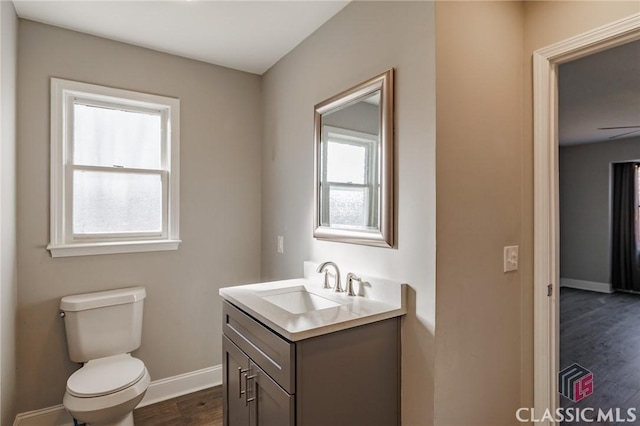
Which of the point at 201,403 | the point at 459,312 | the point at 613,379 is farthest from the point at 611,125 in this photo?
the point at 201,403

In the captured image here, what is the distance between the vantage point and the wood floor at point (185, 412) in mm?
2152

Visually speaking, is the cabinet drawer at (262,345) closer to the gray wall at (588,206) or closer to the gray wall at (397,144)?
the gray wall at (397,144)

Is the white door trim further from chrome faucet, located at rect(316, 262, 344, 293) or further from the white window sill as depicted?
the white window sill

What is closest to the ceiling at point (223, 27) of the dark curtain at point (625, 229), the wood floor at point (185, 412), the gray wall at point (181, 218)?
the gray wall at point (181, 218)

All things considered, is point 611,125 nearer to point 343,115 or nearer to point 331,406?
point 343,115

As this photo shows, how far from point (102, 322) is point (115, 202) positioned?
767mm

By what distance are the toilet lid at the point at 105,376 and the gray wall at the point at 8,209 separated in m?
0.32

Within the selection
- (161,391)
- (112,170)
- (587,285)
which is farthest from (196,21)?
(587,285)

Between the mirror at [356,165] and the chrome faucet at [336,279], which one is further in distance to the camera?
the chrome faucet at [336,279]

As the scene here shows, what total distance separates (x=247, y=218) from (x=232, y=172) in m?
0.38

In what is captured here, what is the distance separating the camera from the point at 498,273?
1.62m

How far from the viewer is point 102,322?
2105mm

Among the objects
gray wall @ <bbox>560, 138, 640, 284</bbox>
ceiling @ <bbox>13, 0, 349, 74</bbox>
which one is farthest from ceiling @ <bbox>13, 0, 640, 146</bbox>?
gray wall @ <bbox>560, 138, 640, 284</bbox>

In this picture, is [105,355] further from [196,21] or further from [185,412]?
[196,21]
